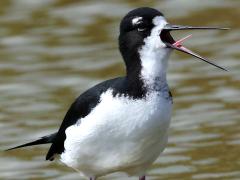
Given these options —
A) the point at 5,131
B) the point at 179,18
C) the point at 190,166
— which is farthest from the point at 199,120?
the point at 179,18

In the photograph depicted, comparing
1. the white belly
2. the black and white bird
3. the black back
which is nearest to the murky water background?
the white belly

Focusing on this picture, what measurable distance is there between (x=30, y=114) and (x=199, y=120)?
1698 mm

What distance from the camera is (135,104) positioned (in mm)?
8219

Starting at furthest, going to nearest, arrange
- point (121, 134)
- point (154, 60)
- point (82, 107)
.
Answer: point (82, 107), point (121, 134), point (154, 60)

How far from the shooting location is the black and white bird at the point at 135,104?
8219mm

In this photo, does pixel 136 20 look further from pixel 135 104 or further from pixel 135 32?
pixel 135 104

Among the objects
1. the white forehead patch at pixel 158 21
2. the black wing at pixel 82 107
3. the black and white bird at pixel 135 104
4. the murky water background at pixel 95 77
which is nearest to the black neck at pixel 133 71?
the black and white bird at pixel 135 104

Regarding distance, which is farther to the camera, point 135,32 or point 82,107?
point 82,107

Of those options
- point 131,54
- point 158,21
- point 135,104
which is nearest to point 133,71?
point 131,54

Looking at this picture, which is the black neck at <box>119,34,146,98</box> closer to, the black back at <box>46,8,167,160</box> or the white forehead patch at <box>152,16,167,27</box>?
the black back at <box>46,8,167,160</box>

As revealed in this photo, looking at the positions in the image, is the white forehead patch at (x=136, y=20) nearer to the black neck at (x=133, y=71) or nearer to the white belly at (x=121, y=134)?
the black neck at (x=133, y=71)

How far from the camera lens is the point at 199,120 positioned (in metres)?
11.7

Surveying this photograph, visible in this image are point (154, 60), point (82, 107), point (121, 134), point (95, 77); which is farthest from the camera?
point (95, 77)

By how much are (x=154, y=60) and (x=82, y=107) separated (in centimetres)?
81
